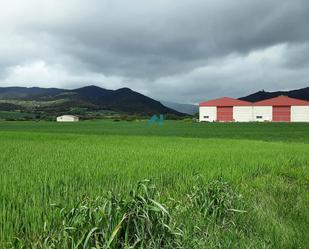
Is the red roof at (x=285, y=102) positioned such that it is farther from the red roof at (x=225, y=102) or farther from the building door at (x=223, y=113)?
the building door at (x=223, y=113)

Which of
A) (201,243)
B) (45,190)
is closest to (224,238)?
(201,243)

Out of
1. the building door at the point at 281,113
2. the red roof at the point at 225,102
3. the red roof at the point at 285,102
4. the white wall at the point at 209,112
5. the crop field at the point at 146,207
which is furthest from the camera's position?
the white wall at the point at 209,112

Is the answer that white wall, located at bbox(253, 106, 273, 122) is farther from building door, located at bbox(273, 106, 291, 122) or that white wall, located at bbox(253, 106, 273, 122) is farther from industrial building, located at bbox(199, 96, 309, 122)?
building door, located at bbox(273, 106, 291, 122)

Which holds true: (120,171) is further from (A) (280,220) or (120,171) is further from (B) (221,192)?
(A) (280,220)

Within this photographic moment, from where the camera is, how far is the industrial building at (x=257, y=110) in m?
79.1

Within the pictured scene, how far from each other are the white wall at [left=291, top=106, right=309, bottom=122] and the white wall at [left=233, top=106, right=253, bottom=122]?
27.8ft

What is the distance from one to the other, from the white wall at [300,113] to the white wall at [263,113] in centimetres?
444

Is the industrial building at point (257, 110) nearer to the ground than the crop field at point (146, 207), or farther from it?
farther from it

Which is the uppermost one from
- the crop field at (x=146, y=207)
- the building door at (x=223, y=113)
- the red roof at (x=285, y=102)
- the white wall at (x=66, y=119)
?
the red roof at (x=285, y=102)

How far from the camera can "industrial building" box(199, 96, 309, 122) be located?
259 ft

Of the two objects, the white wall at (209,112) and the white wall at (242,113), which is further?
the white wall at (209,112)

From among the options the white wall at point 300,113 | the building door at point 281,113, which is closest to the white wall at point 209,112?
the building door at point 281,113

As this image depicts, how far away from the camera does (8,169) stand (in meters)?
7.73

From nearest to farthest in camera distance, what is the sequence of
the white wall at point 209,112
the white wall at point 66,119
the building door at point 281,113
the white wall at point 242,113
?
the building door at point 281,113
the white wall at point 242,113
the white wall at point 209,112
the white wall at point 66,119
